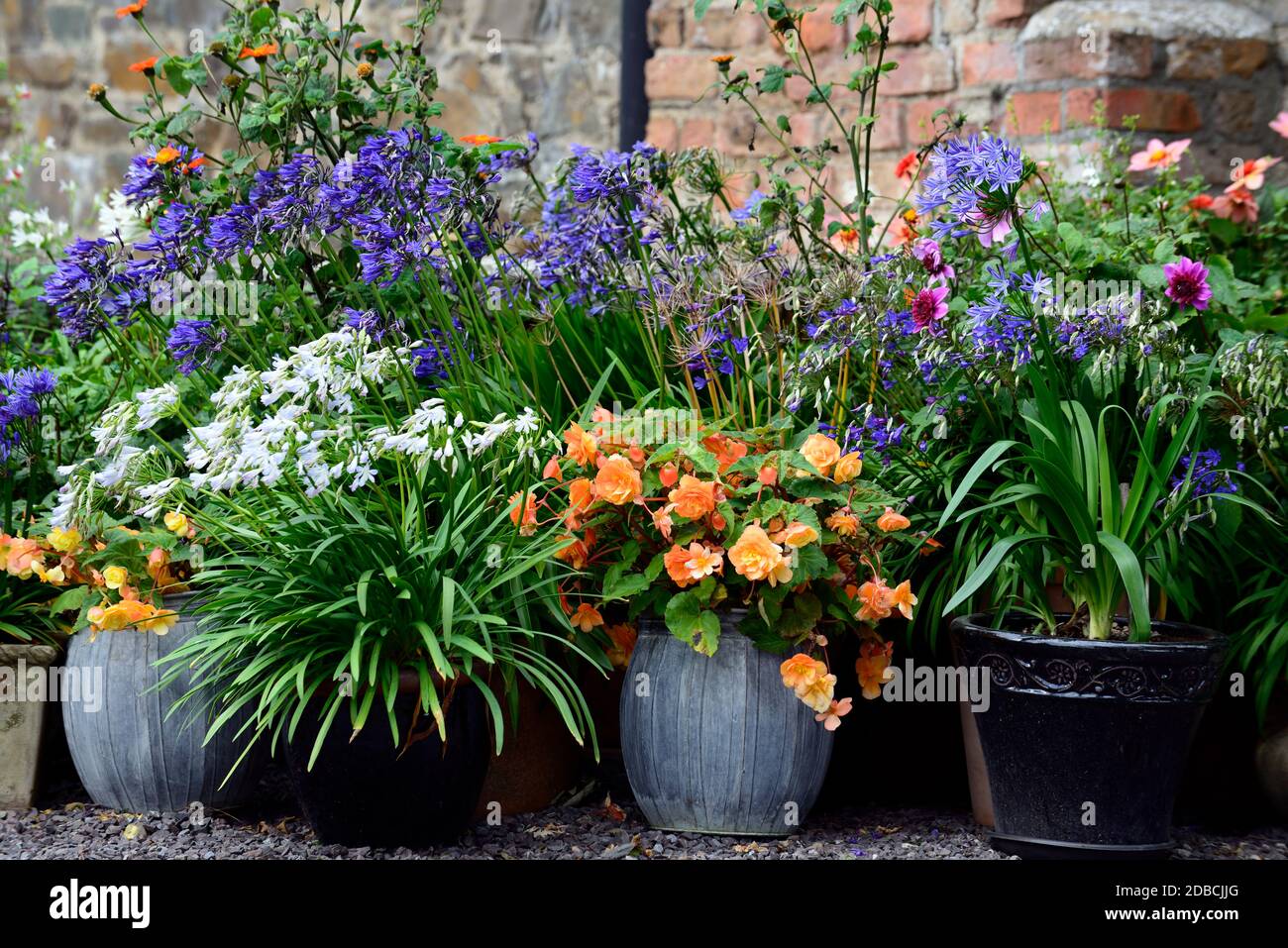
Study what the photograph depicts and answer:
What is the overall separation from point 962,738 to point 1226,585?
62 centimetres

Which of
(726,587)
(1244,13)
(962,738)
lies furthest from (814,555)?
(1244,13)

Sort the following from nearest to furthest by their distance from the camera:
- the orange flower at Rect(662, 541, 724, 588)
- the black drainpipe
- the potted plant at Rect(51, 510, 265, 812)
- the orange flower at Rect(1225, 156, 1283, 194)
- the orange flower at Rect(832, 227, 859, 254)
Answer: the orange flower at Rect(662, 541, 724, 588) < the potted plant at Rect(51, 510, 265, 812) < the orange flower at Rect(832, 227, 859, 254) < the orange flower at Rect(1225, 156, 1283, 194) < the black drainpipe

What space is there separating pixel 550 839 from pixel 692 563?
63cm

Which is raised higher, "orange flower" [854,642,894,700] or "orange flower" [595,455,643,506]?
"orange flower" [595,455,643,506]

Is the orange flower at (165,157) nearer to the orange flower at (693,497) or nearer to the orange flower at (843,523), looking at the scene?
the orange flower at (693,497)

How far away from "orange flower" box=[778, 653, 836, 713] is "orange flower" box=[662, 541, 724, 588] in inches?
8.5

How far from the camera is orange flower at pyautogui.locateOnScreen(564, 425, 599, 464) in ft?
8.75

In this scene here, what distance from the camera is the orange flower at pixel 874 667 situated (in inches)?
107

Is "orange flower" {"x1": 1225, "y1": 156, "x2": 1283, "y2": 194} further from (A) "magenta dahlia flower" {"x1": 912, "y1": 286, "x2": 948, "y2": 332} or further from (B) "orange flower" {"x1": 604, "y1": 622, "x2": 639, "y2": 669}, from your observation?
(B) "orange flower" {"x1": 604, "y1": 622, "x2": 639, "y2": 669}

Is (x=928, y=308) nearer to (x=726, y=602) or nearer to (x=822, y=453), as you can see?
(x=822, y=453)

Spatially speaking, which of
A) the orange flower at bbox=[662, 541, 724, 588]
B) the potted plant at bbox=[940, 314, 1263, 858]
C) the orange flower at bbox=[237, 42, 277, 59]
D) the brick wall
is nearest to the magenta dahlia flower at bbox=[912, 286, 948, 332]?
the potted plant at bbox=[940, 314, 1263, 858]

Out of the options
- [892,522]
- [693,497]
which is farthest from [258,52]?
[892,522]

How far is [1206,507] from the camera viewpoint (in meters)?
2.69
